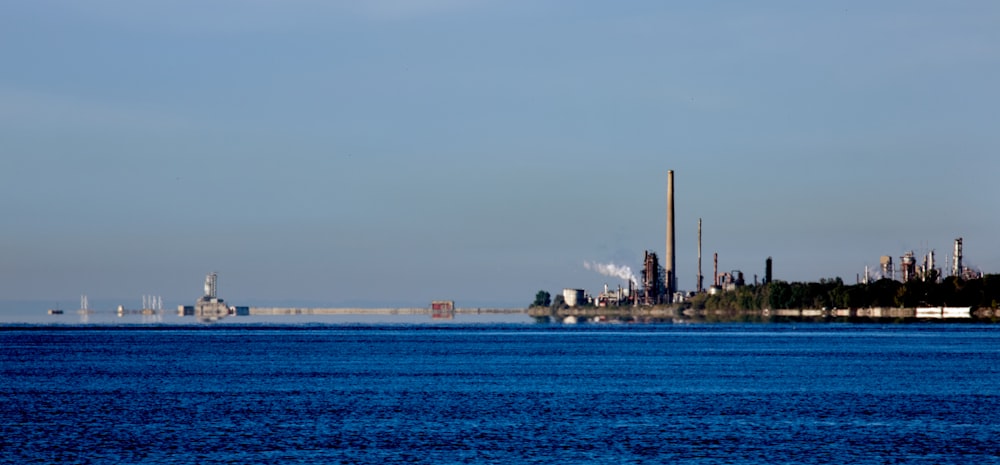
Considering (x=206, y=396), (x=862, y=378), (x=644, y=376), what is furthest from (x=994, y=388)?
(x=206, y=396)

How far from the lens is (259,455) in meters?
57.2

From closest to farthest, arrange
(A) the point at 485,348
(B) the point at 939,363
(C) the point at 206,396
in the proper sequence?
(C) the point at 206,396
(B) the point at 939,363
(A) the point at 485,348

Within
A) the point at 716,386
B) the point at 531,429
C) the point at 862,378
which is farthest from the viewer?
the point at 862,378

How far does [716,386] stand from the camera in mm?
94438

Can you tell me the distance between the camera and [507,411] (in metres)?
75.5

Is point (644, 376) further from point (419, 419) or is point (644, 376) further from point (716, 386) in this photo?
point (419, 419)

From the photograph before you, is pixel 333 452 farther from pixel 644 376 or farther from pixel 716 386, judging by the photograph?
pixel 644 376

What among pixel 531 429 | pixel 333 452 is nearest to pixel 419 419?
pixel 531 429

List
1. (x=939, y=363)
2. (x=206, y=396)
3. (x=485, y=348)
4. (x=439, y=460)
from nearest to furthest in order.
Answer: (x=439, y=460), (x=206, y=396), (x=939, y=363), (x=485, y=348)

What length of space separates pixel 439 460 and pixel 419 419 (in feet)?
50.4

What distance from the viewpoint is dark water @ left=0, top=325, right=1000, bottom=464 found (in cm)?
5812

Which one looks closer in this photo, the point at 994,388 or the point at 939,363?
the point at 994,388

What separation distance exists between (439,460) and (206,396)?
1369 inches

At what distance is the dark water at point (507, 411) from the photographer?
5812cm
